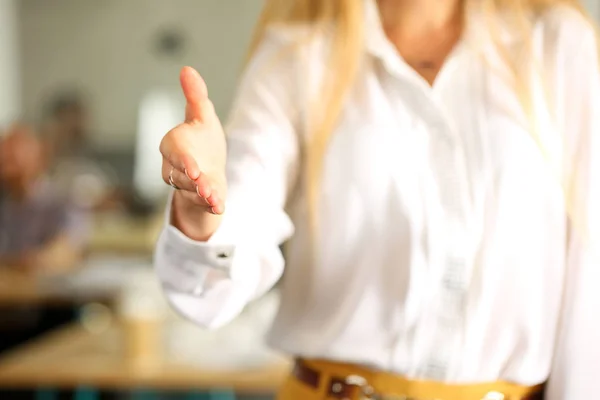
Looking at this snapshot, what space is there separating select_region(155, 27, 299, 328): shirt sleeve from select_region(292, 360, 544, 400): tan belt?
117 millimetres

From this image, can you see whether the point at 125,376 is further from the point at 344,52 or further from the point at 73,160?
the point at 73,160

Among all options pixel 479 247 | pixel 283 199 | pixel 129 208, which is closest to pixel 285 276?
pixel 283 199

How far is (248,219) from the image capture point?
846 mm

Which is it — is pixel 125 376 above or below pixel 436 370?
below

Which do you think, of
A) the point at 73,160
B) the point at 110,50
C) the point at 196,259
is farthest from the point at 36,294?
the point at 110,50

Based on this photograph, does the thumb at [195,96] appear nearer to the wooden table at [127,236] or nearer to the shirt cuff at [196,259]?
the shirt cuff at [196,259]

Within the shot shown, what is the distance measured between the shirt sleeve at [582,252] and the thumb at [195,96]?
0.38 m

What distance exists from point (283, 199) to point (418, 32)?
254mm

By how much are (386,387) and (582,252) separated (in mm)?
249

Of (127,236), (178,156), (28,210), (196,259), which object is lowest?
(127,236)

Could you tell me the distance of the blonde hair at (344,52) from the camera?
0.90m

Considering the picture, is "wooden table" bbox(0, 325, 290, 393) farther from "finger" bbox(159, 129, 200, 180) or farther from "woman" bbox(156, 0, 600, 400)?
"finger" bbox(159, 129, 200, 180)

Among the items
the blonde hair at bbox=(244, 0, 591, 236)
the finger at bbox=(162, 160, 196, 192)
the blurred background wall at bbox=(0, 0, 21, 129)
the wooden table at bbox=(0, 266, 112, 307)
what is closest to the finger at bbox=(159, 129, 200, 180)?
the finger at bbox=(162, 160, 196, 192)

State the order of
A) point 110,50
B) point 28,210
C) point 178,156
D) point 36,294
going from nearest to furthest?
point 178,156
point 36,294
point 28,210
point 110,50
